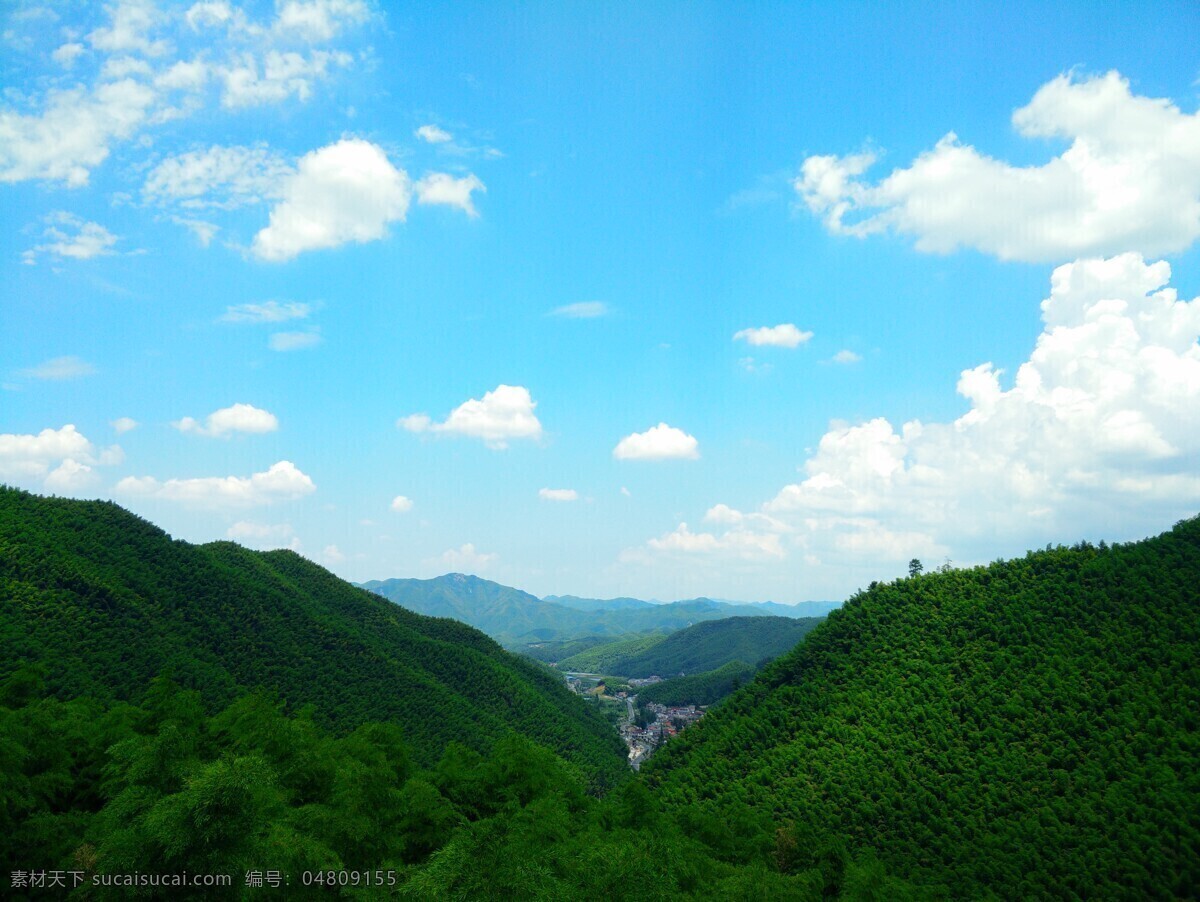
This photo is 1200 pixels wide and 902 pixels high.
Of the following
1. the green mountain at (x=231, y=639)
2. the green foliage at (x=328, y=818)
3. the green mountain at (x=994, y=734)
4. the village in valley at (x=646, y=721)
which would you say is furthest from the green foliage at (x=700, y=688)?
the green foliage at (x=328, y=818)

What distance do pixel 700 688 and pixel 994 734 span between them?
13975 centimetres

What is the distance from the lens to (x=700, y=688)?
174 metres

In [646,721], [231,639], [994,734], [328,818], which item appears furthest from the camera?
[646,721]

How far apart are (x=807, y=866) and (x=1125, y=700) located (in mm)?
26246

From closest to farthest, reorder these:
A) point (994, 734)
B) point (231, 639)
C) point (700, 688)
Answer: point (994, 734) → point (231, 639) → point (700, 688)

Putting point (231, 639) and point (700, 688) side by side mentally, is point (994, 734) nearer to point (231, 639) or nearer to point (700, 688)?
point (231, 639)

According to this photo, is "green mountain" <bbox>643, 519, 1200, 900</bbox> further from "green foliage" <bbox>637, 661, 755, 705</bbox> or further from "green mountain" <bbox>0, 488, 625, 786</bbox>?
"green foliage" <bbox>637, 661, 755, 705</bbox>

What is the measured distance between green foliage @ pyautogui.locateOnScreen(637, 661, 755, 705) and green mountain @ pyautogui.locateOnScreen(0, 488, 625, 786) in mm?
59275

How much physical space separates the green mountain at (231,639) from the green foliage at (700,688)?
59.3 m

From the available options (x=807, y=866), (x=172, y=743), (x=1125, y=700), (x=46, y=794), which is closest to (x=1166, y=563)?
(x=1125, y=700)

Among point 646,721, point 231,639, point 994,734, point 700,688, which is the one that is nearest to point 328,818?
point 994,734

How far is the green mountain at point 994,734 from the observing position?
32.3 m

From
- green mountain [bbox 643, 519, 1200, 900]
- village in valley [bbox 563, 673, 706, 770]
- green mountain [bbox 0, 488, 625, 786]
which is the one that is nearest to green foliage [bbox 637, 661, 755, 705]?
village in valley [bbox 563, 673, 706, 770]

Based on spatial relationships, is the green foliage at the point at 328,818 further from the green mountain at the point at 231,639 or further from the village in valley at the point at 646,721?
the village in valley at the point at 646,721
